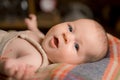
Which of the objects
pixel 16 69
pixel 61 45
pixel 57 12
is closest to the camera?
pixel 16 69

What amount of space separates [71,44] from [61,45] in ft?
0.13

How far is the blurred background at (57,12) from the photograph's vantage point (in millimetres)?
2334

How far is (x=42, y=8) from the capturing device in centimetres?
243

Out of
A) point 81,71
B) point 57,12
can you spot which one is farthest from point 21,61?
point 57,12

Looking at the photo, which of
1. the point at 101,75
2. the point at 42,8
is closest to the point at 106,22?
the point at 42,8

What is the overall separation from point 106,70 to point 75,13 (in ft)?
4.75

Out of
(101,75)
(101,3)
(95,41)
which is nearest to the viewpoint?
(101,75)

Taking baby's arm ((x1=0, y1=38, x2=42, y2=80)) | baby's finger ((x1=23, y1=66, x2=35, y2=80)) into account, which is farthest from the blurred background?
baby's finger ((x1=23, y1=66, x2=35, y2=80))

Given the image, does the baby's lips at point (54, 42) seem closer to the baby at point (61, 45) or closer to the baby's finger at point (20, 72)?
the baby at point (61, 45)

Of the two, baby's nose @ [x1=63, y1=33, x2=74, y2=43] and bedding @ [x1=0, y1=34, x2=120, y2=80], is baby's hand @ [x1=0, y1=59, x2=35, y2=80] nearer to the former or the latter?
bedding @ [x1=0, y1=34, x2=120, y2=80]

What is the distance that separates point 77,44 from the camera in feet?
3.45

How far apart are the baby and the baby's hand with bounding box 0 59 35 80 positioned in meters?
0.08

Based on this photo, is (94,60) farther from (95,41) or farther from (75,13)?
(75,13)

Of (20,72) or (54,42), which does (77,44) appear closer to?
(54,42)
